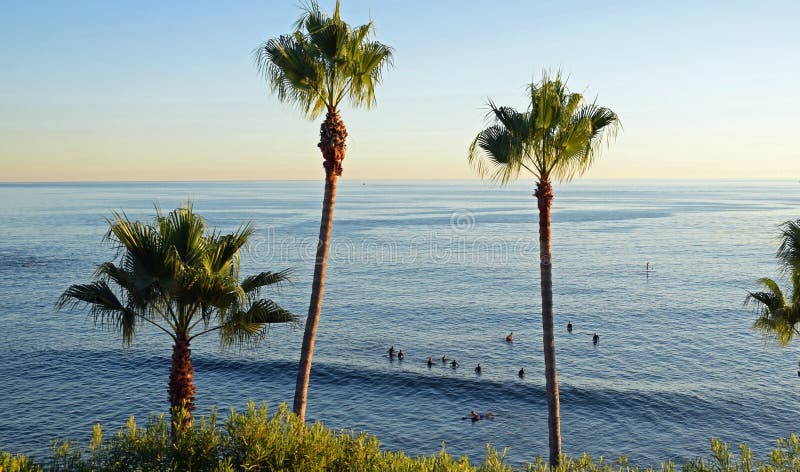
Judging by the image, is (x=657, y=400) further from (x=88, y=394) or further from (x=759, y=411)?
(x=88, y=394)

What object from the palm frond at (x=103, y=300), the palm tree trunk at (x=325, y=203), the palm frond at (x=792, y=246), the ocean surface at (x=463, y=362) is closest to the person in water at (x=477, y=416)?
the ocean surface at (x=463, y=362)

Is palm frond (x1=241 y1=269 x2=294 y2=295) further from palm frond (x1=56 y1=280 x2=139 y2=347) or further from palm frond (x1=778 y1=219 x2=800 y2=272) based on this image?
palm frond (x1=778 y1=219 x2=800 y2=272)

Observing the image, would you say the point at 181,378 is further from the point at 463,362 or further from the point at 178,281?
the point at 463,362

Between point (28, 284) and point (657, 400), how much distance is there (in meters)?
73.7

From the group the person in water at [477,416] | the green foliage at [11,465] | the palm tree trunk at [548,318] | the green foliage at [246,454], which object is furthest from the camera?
the person in water at [477,416]

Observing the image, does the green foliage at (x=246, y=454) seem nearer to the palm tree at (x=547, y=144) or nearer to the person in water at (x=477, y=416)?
the palm tree at (x=547, y=144)

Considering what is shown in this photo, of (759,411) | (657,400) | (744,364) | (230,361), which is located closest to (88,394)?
(230,361)

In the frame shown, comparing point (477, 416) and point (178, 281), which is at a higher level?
point (178, 281)

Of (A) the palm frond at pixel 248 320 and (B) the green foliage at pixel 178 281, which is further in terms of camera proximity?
(A) the palm frond at pixel 248 320

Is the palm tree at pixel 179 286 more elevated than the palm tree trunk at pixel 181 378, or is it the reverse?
the palm tree at pixel 179 286

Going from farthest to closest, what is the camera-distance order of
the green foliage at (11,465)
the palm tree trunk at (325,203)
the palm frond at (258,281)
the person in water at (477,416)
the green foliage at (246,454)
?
the person in water at (477,416) → the palm tree trunk at (325,203) → the palm frond at (258,281) → the green foliage at (246,454) → the green foliage at (11,465)

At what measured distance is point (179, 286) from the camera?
15352mm

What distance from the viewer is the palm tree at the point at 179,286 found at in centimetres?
1524

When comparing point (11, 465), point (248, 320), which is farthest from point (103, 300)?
point (11, 465)
